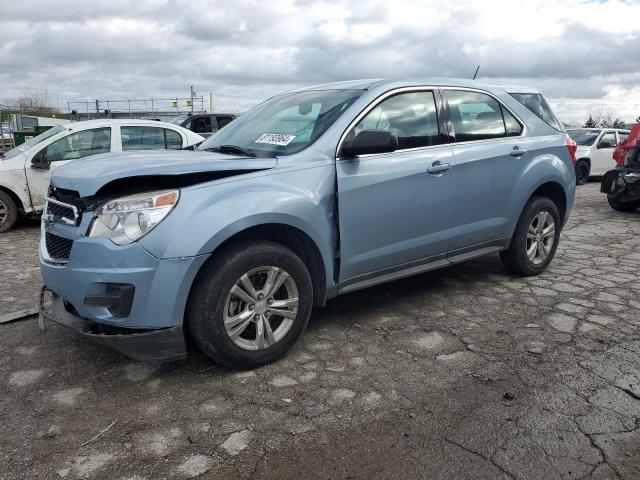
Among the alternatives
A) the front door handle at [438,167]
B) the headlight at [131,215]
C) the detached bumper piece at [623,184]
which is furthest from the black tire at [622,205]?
the headlight at [131,215]

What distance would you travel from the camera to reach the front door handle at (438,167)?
412 centimetres

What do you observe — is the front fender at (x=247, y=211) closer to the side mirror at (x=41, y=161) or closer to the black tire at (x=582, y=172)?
the side mirror at (x=41, y=161)

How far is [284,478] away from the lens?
241cm

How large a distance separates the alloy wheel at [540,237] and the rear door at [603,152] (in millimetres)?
10398

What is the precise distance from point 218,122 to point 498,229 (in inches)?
447

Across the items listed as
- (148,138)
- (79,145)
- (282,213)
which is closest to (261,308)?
(282,213)

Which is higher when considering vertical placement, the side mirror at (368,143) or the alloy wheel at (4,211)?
the side mirror at (368,143)

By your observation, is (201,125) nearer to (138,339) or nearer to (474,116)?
(474,116)

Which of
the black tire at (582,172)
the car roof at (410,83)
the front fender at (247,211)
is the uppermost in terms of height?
the car roof at (410,83)

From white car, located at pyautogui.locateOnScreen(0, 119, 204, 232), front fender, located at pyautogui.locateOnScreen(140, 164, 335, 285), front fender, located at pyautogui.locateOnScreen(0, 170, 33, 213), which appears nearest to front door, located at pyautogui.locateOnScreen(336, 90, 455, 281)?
front fender, located at pyautogui.locateOnScreen(140, 164, 335, 285)

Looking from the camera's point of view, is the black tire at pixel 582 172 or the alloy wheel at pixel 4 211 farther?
the black tire at pixel 582 172

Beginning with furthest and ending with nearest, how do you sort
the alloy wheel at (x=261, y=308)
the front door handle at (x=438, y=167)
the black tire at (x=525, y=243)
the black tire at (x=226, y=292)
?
the black tire at (x=525, y=243) → the front door handle at (x=438, y=167) → the alloy wheel at (x=261, y=308) → the black tire at (x=226, y=292)

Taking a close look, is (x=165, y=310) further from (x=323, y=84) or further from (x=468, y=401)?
(x=323, y=84)

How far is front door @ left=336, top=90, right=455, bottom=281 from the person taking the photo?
12.2ft
